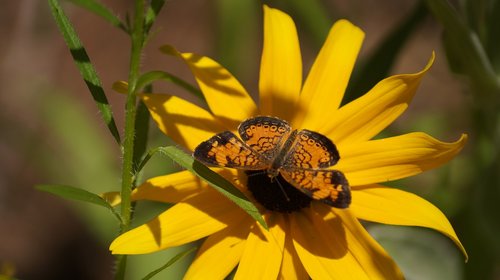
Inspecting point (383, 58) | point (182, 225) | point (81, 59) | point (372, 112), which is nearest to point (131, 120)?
point (81, 59)

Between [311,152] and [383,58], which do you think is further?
[383,58]

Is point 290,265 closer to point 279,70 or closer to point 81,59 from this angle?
point 279,70

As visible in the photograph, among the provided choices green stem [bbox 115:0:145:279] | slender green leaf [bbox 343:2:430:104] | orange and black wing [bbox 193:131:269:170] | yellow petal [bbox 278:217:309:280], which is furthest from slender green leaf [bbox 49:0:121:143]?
slender green leaf [bbox 343:2:430:104]

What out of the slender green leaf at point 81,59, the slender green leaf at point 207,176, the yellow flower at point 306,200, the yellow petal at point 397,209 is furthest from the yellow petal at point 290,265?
the slender green leaf at point 81,59

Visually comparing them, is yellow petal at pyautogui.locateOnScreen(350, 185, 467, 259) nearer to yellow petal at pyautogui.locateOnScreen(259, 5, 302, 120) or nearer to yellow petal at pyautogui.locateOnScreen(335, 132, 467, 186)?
yellow petal at pyautogui.locateOnScreen(335, 132, 467, 186)

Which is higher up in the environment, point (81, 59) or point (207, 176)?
point (81, 59)

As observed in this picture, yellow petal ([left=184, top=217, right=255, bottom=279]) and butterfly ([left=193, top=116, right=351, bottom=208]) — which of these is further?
yellow petal ([left=184, top=217, right=255, bottom=279])
